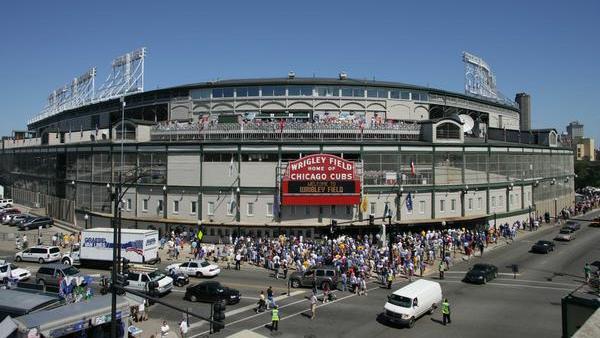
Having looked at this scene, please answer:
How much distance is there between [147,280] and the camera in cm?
3131

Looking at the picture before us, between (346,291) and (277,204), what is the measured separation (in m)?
17.1

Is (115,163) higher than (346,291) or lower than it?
higher

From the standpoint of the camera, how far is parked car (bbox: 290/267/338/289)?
33688 mm

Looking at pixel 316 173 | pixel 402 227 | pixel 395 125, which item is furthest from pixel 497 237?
pixel 316 173

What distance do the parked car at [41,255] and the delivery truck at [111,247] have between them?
151 inches

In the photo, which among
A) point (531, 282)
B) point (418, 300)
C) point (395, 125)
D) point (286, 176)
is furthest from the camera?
point (395, 125)

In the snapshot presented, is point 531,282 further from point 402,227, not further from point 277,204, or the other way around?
point 277,204

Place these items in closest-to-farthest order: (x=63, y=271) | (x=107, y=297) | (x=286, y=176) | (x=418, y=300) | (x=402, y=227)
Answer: (x=107, y=297)
(x=418, y=300)
(x=63, y=271)
(x=286, y=176)
(x=402, y=227)

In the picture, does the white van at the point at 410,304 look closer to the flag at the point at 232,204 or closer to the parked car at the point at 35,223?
the flag at the point at 232,204

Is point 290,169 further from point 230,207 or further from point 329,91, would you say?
point 329,91

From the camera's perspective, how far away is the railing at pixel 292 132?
52.6 m

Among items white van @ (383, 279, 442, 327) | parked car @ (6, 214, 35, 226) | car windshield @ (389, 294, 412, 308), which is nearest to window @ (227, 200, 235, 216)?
white van @ (383, 279, 442, 327)

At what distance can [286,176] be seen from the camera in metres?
48.4

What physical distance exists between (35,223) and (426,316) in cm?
5225
